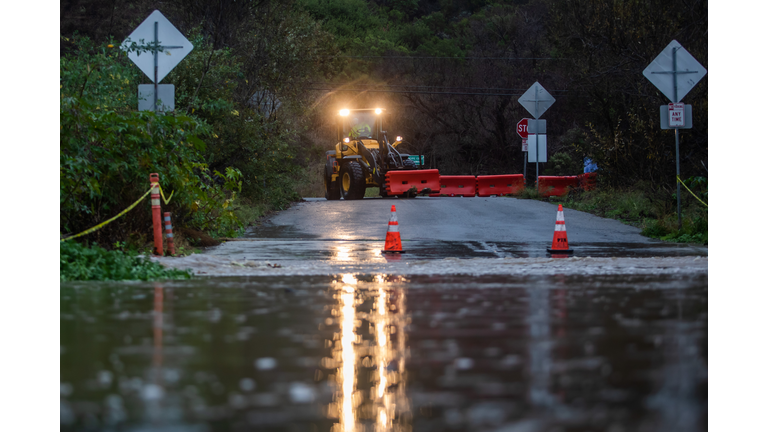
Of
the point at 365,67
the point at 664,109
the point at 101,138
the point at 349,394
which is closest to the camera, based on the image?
the point at 349,394

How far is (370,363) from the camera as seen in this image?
5074 millimetres

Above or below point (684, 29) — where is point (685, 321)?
below

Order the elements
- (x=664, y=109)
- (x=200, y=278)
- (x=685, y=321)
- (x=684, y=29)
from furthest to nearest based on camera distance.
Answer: (x=684, y=29), (x=664, y=109), (x=200, y=278), (x=685, y=321)

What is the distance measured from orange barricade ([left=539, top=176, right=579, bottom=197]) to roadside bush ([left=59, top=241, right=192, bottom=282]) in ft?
66.6

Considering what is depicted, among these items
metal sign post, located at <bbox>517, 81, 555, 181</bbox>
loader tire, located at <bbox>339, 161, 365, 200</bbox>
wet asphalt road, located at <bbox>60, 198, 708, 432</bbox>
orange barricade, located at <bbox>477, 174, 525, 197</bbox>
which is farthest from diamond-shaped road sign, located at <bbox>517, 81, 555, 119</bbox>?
wet asphalt road, located at <bbox>60, 198, 708, 432</bbox>

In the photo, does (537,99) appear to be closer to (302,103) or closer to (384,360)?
(302,103)

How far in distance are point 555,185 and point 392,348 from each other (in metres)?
25.5

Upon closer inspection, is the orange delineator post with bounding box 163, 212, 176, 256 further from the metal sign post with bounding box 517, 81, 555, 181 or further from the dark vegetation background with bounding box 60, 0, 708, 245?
the metal sign post with bounding box 517, 81, 555, 181

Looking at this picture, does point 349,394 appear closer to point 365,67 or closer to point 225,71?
point 225,71

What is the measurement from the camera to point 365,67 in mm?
62188

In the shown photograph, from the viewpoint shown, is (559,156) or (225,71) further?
(559,156)

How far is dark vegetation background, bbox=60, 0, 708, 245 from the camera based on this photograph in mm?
12125

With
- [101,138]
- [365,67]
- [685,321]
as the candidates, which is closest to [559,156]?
[365,67]

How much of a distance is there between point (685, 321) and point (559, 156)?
40295 mm
